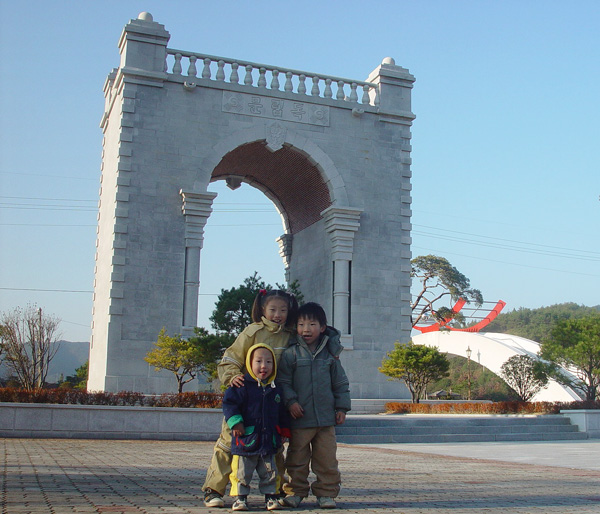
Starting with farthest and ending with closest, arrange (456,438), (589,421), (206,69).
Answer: (206,69), (589,421), (456,438)

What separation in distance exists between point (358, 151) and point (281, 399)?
18.7 metres

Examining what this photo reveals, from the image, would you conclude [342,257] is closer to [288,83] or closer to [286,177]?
[286,177]

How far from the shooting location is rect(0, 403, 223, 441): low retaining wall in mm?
13680

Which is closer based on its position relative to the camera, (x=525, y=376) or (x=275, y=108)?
(x=525, y=376)

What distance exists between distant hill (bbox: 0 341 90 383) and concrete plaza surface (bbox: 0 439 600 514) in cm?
7482

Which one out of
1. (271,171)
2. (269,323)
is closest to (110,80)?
(271,171)

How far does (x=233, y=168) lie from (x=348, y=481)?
19.9 meters

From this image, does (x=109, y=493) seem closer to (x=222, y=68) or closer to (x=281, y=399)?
(x=281, y=399)

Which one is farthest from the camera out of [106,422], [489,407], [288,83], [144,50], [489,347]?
[489,347]

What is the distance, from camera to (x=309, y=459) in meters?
6.07

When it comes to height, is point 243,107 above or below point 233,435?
above

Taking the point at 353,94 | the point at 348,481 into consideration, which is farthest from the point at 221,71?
the point at 348,481

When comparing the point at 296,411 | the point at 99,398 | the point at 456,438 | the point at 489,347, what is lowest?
the point at 456,438

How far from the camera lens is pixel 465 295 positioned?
56.2 m
